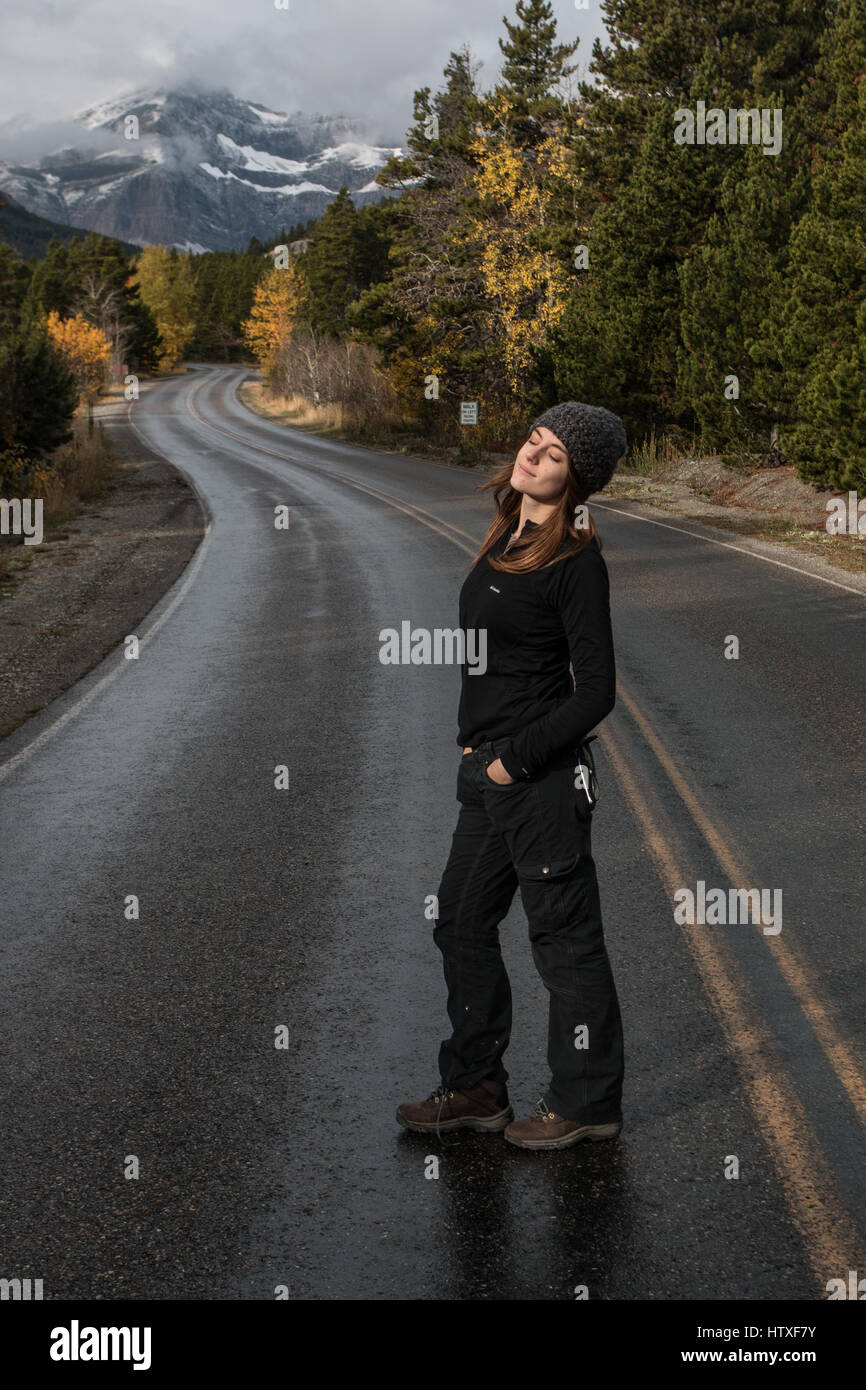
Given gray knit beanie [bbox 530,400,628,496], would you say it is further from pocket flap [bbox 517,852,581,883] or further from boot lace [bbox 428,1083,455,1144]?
boot lace [bbox 428,1083,455,1144]

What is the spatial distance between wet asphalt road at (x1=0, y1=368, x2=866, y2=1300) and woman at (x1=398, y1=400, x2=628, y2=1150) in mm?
200

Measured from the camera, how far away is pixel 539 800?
11.7ft

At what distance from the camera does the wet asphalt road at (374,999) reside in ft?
11.1

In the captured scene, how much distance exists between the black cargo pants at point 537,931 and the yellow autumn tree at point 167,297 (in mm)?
117372

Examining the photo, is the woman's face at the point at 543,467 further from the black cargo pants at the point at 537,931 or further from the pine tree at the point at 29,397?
the pine tree at the point at 29,397

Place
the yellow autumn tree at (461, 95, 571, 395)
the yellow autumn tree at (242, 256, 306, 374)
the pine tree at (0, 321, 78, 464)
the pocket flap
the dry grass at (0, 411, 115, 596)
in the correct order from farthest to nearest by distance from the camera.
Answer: the yellow autumn tree at (242, 256, 306, 374)
the yellow autumn tree at (461, 95, 571, 395)
the pine tree at (0, 321, 78, 464)
the dry grass at (0, 411, 115, 596)
the pocket flap

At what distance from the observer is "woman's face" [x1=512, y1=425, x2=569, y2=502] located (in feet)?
11.4

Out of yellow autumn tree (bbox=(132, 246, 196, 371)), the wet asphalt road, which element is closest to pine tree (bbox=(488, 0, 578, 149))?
the wet asphalt road

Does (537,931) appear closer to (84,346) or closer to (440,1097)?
(440,1097)

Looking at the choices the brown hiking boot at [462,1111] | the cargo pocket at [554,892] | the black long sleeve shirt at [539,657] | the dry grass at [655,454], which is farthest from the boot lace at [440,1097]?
the dry grass at [655,454]

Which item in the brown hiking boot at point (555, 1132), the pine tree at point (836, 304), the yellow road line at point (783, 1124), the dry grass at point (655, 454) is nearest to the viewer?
the yellow road line at point (783, 1124)
